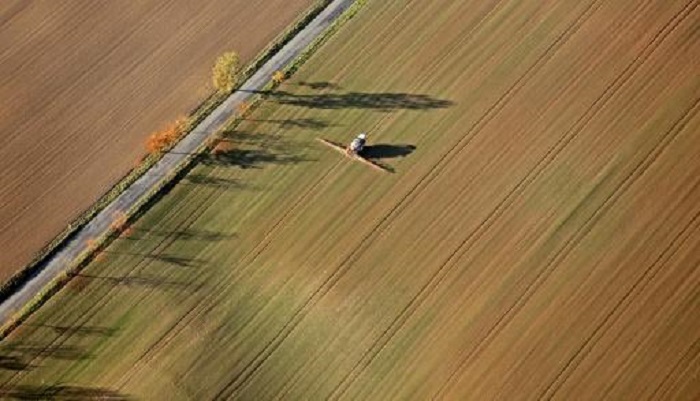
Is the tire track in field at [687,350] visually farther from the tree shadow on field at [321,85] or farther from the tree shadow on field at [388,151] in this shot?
the tree shadow on field at [321,85]

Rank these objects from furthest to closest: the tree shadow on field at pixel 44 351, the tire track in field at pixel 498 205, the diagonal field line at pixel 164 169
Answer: the diagonal field line at pixel 164 169 → the tree shadow on field at pixel 44 351 → the tire track in field at pixel 498 205

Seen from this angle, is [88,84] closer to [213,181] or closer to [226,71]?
[226,71]

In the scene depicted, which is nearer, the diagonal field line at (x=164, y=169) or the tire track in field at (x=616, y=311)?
the tire track in field at (x=616, y=311)

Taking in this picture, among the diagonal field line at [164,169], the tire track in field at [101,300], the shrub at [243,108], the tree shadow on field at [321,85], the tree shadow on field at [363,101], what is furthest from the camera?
the tree shadow on field at [321,85]

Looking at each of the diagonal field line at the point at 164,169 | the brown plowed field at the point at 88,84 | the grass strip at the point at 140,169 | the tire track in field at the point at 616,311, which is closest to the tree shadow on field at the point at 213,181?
the diagonal field line at the point at 164,169

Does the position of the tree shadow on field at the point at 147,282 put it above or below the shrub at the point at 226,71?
below
